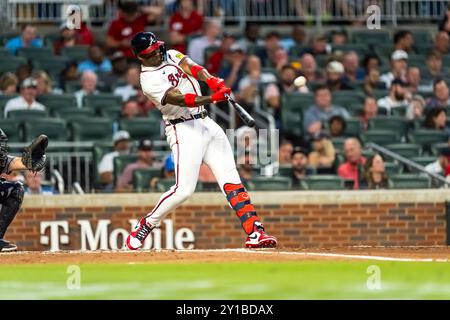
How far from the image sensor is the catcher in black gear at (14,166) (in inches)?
531

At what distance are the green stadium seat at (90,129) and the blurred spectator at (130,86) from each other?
1373 mm

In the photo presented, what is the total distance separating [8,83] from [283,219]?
4.15 meters

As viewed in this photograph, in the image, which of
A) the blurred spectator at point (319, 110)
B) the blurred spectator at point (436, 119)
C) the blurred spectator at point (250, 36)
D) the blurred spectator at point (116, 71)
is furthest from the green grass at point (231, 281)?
the blurred spectator at point (250, 36)

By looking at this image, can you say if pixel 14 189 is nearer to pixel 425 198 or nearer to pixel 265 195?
Result: pixel 265 195

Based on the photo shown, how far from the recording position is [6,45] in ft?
67.8

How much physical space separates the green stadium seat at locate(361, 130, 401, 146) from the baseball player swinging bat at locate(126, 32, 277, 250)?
19.3ft

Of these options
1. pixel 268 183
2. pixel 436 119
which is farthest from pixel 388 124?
pixel 268 183

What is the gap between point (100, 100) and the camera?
19297mm

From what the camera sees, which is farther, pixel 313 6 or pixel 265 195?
pixel 313 6

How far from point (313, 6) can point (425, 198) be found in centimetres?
662

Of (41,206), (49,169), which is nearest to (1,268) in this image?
(41,206)

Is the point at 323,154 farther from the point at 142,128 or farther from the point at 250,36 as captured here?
the point at 250,36

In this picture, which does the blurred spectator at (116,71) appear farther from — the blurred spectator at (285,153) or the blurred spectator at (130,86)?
the blurred spectator at (285,153)
